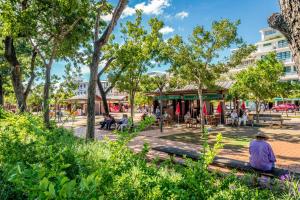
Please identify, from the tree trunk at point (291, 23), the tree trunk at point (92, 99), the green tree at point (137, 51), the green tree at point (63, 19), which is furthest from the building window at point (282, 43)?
the tree trunk at point (291, 23)

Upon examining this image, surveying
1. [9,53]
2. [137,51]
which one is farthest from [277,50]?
[9,53]

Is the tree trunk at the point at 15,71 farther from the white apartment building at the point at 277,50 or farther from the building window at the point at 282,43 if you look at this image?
the building window at the point at 282,43

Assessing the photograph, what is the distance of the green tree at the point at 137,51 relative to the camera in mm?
21484

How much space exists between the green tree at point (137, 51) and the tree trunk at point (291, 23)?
18152mm

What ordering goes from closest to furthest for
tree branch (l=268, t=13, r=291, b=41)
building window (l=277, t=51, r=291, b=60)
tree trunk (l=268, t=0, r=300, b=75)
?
tree trunk (l=268, t=0, r=300, b=75) → tree branch (l=268, t=13, r=291, b=41) → building window (l=277, t=51, r=291, b=60)

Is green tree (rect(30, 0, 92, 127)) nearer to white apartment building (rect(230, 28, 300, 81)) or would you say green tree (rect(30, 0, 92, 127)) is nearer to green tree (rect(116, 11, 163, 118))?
green tree (rect(116, 11, 163, 118))

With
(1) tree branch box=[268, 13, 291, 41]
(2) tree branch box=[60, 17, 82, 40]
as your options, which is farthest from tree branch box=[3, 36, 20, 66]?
(1) tree branch box=[268, 13, 291, 41]

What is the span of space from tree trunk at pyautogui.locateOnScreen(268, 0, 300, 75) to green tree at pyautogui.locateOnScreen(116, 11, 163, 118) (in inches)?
715

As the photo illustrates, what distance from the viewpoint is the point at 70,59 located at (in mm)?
21766

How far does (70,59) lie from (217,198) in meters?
20.4

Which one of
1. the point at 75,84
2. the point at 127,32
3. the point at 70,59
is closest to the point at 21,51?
the point at 70,59

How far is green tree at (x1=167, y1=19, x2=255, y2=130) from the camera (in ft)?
55.6

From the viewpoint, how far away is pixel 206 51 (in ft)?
57.7

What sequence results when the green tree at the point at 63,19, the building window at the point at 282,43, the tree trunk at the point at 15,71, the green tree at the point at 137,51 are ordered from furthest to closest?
the building window at the point at 282,43
the green tree at the point at 137,51
the tree trunk at the point at 15,71
the green tree at the point at 63,19
